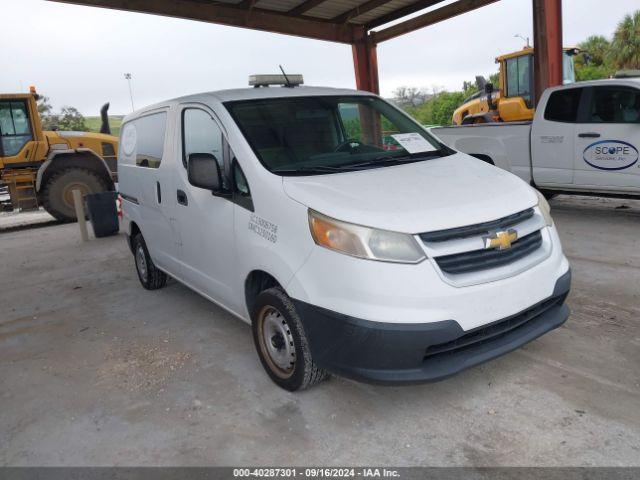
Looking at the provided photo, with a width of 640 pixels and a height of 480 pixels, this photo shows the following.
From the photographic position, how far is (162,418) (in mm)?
2904

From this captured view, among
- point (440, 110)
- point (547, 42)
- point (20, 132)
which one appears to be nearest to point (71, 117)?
point (440, 110)

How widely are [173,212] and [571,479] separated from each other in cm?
317

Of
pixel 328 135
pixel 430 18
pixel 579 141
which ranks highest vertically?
pixel 430 18

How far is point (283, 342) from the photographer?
2988 mm

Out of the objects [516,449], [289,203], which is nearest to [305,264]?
[289,203]

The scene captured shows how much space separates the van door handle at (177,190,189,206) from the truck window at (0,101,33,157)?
9284 millimetres

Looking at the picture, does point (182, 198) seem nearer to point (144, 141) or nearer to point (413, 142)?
point (144, 141)

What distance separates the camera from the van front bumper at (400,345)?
7.80 feet

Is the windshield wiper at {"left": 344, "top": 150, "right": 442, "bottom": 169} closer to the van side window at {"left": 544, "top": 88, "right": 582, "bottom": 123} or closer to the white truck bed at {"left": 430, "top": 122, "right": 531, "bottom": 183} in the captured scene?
the white truck bed at {"left": 430, "top": 122, "right": 531, "bottom": 183}

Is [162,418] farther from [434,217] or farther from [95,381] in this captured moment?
[434,217]

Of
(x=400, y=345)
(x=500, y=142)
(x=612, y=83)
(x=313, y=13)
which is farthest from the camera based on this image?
(x=313, y=13)

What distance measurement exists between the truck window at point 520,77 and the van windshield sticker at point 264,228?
12.2 metres

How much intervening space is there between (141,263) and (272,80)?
2.50 meters

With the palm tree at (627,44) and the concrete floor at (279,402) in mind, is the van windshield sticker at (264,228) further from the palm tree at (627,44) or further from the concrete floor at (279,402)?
the palm tree at (627,44)
